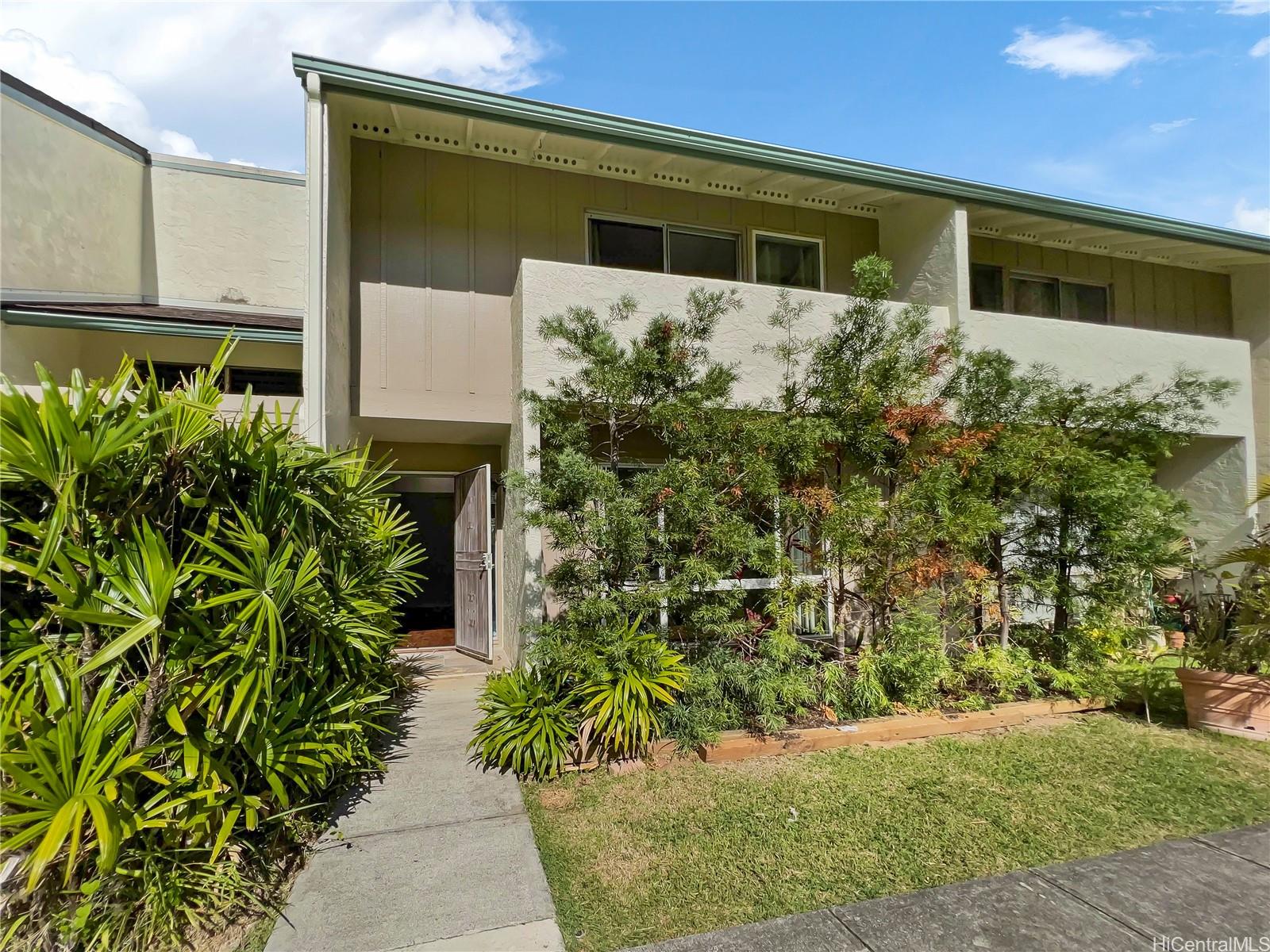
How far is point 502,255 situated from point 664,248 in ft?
6.83

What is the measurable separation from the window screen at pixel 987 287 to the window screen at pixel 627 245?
4974 millimetres

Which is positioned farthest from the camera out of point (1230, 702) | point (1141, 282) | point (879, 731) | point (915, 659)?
point (1141, 282)

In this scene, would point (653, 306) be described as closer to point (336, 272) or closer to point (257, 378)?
point (336, 272)

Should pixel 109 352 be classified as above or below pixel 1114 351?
below

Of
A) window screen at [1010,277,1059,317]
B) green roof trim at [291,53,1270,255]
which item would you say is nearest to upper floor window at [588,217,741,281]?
green roof trim at [291,53,1270,255]

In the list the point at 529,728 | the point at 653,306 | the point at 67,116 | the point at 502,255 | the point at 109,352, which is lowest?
the point at 529,728

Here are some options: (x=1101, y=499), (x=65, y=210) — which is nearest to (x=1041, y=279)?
(x=1101, y=499)

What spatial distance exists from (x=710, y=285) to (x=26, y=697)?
6075mm

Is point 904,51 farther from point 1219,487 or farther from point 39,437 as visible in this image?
point 39,437

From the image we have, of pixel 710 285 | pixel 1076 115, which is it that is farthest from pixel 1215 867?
pixel 1076 115

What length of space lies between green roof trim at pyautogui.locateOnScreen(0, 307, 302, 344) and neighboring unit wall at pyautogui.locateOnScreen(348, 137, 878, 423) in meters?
0.85

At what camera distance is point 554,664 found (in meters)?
4.75

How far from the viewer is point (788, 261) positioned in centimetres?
838

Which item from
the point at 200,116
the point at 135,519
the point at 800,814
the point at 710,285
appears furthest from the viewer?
→ the point at 200,116
